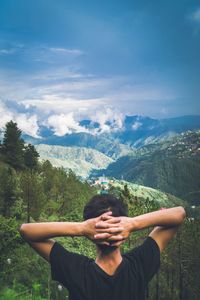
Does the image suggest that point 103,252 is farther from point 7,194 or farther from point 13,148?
point 13,148

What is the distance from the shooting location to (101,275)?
461 centimetres

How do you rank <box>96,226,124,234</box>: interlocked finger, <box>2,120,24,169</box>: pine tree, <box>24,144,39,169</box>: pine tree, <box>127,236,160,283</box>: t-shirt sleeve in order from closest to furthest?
<box>96,226,124,234</box>: interlocked finger → <box>127,236,160,283</box>: t-shirt sleeve → <box>2,120,24,169</box>: pine tree → <box>24,144,39,169</box>: pine tree

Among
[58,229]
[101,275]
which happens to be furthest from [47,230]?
[101,275]

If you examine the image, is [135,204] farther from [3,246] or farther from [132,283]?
[132,283]

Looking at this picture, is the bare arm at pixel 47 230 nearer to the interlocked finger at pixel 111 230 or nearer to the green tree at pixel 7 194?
the interlocked finger at pixel 111 230

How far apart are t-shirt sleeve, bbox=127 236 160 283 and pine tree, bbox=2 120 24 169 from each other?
273 feet

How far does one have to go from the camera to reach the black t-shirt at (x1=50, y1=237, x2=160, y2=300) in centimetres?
459

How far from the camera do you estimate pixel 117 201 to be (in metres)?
4.81

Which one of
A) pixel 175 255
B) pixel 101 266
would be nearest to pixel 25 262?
pixel 175 255

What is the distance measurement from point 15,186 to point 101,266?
53981 millimetres

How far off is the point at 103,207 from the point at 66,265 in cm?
75

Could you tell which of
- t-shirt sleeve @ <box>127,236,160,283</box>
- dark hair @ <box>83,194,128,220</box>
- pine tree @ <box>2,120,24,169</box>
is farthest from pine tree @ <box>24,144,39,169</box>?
dark hair @ <box>83,194,128,220</box>

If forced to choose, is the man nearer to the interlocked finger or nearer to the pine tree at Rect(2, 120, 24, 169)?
the interlocked finger

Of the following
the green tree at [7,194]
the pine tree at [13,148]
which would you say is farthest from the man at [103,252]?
the pine tree at [13,148]
